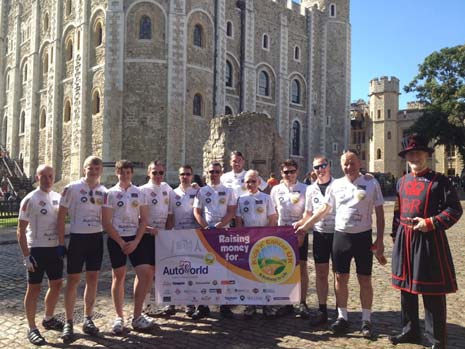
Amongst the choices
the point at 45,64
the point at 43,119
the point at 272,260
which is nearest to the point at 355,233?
the point at 272,260

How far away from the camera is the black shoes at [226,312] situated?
5794 mm

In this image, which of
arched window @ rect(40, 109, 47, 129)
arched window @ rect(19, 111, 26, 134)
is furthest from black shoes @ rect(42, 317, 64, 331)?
arched window @ rect(19, 111, 26, 134)

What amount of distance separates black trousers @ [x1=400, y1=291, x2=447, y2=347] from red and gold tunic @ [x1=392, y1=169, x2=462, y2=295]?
0.13 m

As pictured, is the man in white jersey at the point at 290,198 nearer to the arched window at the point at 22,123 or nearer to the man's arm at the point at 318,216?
the man's arm at the point at 318,216

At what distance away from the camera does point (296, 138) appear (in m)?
37.6

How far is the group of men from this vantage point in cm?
466

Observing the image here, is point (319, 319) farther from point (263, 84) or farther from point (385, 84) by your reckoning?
point (385, 84)

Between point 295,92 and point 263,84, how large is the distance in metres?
4.22

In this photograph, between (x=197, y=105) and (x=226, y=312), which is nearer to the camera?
(x=226, y=312)

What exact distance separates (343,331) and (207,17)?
25.1m

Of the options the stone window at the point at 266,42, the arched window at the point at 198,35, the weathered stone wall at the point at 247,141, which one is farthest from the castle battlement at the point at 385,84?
the weathered stone wall at the point at 247,141

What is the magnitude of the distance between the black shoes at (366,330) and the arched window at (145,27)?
76.4ft

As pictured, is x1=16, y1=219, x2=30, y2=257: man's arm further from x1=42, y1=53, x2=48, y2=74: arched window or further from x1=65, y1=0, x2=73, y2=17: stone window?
x1=42, y1=53, x2=48, y2=74: arched window

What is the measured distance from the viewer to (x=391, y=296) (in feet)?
21.9
